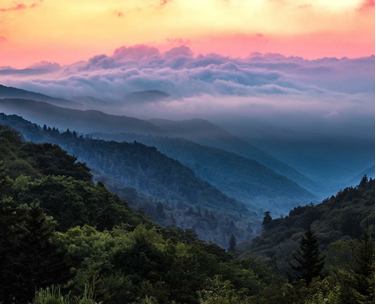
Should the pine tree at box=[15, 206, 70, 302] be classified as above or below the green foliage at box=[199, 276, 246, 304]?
above

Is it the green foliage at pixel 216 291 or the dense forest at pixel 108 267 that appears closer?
the dense forest at pixel 108 267

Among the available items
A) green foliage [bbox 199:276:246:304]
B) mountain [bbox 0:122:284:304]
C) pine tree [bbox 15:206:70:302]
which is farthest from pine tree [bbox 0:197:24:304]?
green foliage [bbox 199:276:246:304]

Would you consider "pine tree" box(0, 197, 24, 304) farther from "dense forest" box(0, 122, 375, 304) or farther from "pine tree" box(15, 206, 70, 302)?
"pine tree" box(15, 206, 70, 302)

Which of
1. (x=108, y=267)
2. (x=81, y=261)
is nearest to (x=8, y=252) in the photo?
(x=81, y=261)

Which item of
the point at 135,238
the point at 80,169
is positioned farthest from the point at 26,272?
the point at 80,169

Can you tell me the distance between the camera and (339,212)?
196m

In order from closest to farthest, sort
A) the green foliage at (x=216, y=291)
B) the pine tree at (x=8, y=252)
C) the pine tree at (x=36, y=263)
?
1. the pine tree at (x=8, y=252)
2. the pine tree at (x=36, y=263)
3. the green foliage at (x=216, y=291)

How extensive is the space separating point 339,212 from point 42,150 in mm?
131335

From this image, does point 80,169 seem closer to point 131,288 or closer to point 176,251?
point 176,251

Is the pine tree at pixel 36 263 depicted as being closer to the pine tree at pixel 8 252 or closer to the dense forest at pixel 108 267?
the dense forest at pixel 108 267

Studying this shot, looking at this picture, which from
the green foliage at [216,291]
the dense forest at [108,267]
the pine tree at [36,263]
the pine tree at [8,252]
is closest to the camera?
the dense forest at [108,267]

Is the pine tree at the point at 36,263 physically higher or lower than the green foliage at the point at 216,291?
higher

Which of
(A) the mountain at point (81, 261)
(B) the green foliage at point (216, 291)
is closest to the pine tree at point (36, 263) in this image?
(A) the mountain at point (81, 261)

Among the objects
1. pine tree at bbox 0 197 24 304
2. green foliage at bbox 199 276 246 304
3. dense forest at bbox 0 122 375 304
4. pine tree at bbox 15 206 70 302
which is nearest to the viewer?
dense forest at bbox 0 122 375 304
